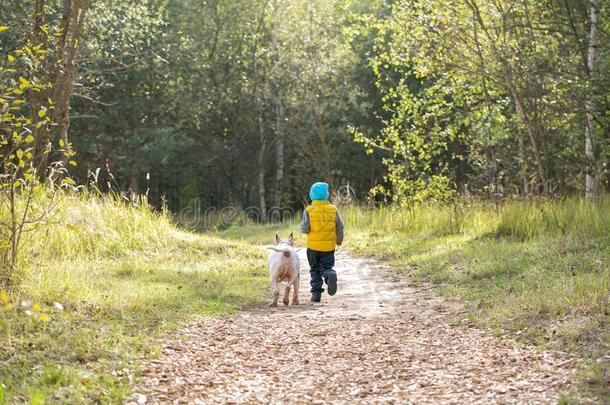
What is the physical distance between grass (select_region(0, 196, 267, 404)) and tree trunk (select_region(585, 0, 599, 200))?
7.19 metres

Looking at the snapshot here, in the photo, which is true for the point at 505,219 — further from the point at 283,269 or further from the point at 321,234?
the point at 283,269

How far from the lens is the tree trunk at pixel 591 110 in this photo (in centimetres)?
1495

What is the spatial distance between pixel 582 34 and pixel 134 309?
12.8 meters

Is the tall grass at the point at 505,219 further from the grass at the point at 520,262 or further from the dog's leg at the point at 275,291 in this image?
the dog's leg at the point at 275,291

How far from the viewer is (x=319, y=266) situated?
10820 millimetres

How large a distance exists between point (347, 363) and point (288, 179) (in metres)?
30.7

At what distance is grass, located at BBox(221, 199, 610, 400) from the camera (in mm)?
7148

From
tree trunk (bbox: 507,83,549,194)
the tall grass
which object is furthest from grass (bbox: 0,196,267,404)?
tree trunk (bbox: 507,83,549,194)

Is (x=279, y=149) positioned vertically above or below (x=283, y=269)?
above

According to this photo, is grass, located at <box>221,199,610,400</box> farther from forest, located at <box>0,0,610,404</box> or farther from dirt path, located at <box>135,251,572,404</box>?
dirt path, located at <box>135,251,572,404</box>

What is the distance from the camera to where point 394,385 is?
6.14 m

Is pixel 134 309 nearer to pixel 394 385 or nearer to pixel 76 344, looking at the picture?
pixel 76 344

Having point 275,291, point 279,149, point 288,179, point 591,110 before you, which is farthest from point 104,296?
point 288,179

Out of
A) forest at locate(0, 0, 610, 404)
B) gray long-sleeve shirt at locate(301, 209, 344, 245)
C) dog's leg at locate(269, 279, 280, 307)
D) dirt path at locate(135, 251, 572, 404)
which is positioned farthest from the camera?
gray long-sleeve shirt at locate(301, 209, 344, 245)
